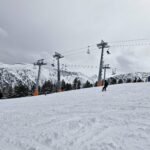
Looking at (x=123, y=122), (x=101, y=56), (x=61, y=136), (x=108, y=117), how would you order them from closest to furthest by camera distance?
(x=61, y=136), (x=123, y=122), (x=108, y=117), (x=101, y=56)

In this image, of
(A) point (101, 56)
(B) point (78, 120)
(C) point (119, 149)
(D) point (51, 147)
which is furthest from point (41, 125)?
(A) point (101, 56)

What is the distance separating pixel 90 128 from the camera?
1100cm

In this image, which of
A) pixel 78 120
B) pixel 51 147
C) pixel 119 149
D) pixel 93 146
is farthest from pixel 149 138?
pixel 78 120

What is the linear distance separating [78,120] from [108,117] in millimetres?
1524

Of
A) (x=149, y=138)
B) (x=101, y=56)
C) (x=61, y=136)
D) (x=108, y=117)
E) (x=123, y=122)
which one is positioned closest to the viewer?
(x=149, y=138)

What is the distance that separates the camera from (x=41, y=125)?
13.4 meters

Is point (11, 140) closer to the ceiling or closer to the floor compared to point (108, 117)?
closer to the floor

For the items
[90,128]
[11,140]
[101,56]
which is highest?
[101,56]

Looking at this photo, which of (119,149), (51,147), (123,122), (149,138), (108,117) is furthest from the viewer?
(108,117)

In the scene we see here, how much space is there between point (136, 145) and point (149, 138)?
2.31 ft

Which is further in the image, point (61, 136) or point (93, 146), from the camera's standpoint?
point (61, 136)

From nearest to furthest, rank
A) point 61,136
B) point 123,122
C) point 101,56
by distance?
point 61,136
point 123,122
point 101,56

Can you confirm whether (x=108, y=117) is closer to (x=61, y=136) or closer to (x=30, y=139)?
(x=61, y=136)

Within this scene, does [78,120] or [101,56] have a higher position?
[101,56]
